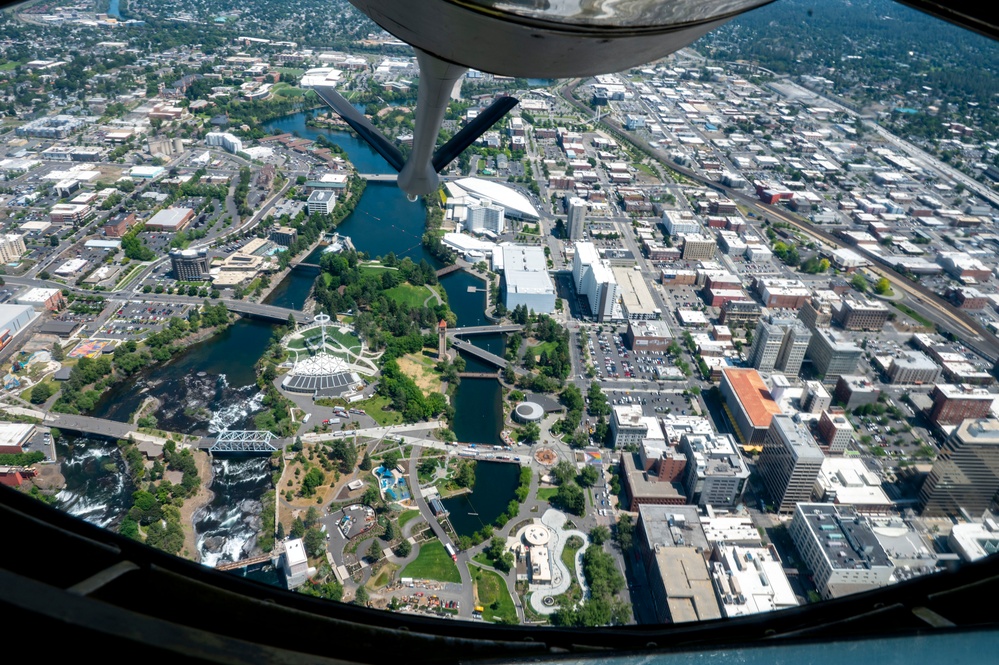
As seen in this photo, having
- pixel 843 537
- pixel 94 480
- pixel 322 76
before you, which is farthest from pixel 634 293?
pixel 322 76

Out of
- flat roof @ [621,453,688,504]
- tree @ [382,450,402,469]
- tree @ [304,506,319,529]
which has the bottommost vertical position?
tree @ [304,506,319,529]

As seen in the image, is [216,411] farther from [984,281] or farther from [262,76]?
[262,76]

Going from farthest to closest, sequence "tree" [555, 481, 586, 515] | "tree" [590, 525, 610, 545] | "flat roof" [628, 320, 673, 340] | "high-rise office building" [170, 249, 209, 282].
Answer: "high-rise office building" [170, 249, 209, 282] → "flat roof" [628, 320, 673, 340] → "tree" [555, 481, 586, 515] → "tree" [590, 525, 610, 545]

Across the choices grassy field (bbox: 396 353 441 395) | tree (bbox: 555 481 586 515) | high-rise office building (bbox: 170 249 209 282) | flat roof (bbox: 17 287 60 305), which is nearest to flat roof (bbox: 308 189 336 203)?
high-rise office building (bbox: 170 249 209 282)

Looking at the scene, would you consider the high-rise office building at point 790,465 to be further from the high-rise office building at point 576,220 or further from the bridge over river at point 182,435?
the high-rise office building at point 576,220

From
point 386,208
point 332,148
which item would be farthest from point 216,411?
point 332,148

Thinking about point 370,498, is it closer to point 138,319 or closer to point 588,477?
point 588,477

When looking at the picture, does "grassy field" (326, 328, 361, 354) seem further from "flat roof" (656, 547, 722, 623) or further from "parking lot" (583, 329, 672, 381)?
"flat roof" (656, 547, 722, 623)

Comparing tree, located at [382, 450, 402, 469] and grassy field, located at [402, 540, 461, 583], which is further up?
tree, located at [382, 450, 402, 469]
